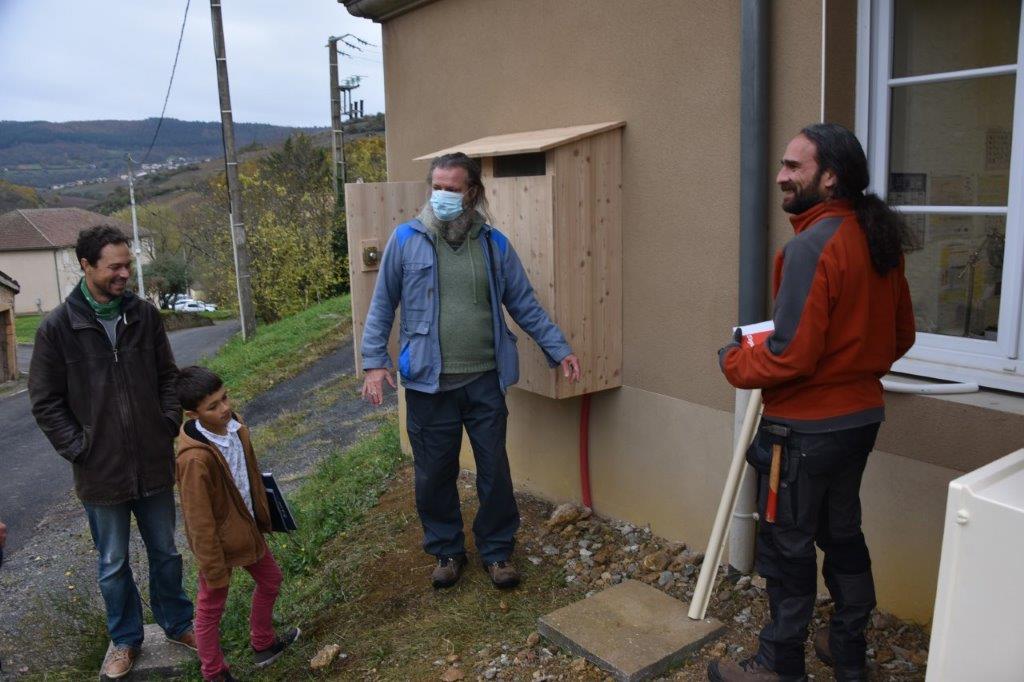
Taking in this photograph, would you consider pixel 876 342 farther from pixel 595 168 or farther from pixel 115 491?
pixel 115 491

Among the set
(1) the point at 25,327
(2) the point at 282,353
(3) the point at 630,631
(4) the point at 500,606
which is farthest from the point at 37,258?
(3) the point at 630,631

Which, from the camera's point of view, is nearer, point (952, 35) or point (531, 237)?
point (952, 35)

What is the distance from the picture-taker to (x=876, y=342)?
2.69 meters

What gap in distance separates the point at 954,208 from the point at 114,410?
352 centimetres

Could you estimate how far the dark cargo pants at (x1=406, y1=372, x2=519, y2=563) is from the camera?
4066mm

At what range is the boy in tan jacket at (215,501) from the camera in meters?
3.41

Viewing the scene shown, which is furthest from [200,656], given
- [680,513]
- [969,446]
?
[969,446]

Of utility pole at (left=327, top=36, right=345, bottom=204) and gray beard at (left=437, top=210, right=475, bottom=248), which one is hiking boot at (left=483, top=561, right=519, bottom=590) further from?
utility pole at (left=327, top=36, right=345, bottom=204)

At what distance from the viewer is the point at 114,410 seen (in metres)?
3.70

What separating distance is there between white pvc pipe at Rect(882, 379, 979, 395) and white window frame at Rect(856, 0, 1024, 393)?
7 centimetres

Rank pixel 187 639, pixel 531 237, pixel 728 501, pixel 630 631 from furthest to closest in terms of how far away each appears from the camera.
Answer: pixel 531 237 → pixel 187 639 → pixel 630 631 → pixel 728 501

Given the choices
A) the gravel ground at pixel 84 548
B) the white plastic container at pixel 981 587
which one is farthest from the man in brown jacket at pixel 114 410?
the white plastic container at pixel 981 587

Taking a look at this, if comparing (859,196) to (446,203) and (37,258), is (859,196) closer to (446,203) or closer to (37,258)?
(446,203)

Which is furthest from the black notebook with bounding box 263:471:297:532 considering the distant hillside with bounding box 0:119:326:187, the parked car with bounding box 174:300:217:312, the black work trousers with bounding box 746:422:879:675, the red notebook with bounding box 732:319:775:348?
the parked car with bounding box 174:300:217:312
